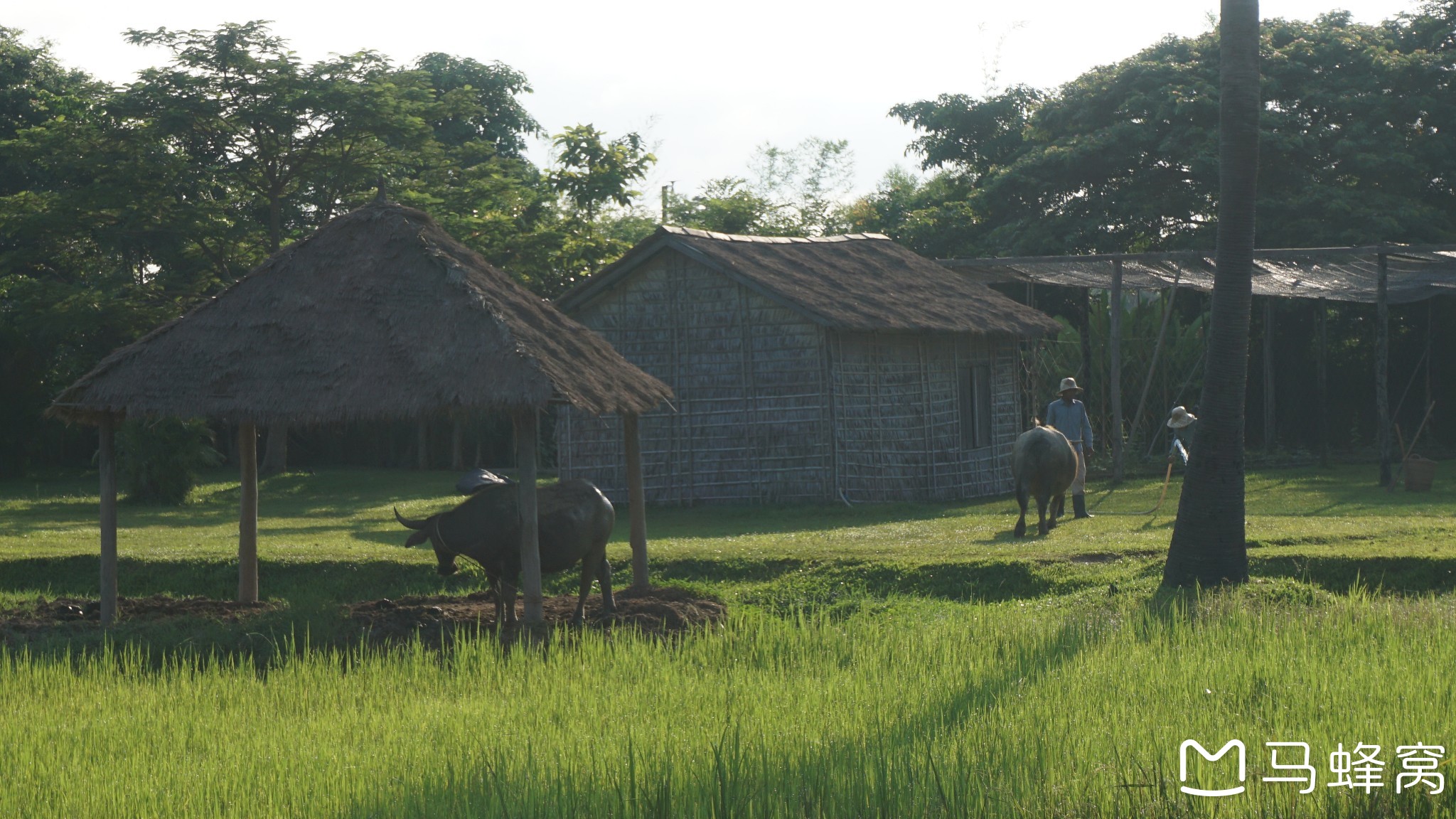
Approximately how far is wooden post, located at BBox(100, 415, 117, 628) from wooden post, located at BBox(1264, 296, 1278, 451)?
2101 centimetres

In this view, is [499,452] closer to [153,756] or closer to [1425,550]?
[1425,550]

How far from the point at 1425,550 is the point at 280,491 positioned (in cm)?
1971

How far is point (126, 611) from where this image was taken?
12.4 metres

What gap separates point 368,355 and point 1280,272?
15294 millimetres

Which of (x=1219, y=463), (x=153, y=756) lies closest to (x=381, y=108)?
(x=1219, y=463)

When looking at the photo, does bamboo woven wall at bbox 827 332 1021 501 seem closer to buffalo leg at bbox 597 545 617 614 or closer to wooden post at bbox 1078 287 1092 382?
wooden post at bbox 1078 287 1092 382

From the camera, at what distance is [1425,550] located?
12.9 meters

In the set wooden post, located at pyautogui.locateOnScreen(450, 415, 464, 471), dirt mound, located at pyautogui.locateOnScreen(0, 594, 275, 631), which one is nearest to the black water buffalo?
dirt mound, located at pyautogui.locateOnScreen(0, 594, 275, 631)

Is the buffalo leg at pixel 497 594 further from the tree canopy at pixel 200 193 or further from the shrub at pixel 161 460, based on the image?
the tree canopy at pixel 200 193

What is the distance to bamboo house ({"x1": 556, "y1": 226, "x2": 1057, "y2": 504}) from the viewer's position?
20578 millimetres

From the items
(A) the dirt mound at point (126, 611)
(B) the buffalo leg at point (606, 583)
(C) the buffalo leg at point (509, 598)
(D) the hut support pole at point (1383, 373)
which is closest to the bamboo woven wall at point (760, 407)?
(D) the hut support pole at point (1383, 373)

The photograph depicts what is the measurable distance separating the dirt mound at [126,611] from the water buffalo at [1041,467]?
8.07 m

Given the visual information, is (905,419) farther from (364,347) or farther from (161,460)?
(161,460)

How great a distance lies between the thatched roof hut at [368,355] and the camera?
35.6ft
